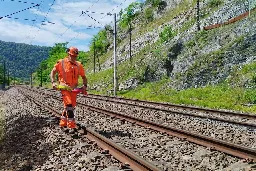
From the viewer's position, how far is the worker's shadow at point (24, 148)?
710cm

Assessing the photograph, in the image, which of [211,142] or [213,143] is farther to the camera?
[211,142]

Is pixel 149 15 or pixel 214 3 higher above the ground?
pixel 149 15

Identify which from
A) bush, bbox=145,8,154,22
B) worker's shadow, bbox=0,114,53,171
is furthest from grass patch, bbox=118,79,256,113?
bush, bbox=145,8,154,22

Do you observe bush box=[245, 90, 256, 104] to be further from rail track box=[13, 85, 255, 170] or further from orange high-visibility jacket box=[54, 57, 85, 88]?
orange high-visibility jacket box=[54, 57, 85, 88]

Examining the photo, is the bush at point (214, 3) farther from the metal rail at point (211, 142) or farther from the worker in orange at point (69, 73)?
the worker in orange at point (69, 73)

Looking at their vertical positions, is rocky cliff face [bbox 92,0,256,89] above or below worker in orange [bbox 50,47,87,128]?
above

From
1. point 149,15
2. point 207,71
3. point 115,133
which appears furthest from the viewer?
point 149,15

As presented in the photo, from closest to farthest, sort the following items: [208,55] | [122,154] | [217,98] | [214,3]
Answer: [122,154] → [217,98] → [208,55] → [214,3]

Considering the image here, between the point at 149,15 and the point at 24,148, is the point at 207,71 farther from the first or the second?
the point at 149,15

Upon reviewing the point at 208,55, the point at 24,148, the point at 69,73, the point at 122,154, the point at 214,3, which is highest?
the point at 214,3

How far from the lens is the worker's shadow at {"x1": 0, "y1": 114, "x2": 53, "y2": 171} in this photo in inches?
279

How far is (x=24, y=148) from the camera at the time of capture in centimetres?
840

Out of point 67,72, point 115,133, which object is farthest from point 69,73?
point 115,133

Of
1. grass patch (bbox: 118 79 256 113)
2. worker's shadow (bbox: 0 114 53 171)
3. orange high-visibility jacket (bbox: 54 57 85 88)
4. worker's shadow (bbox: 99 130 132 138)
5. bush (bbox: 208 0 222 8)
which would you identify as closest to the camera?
worker's shadow (bbox: 0 114 53 171)
